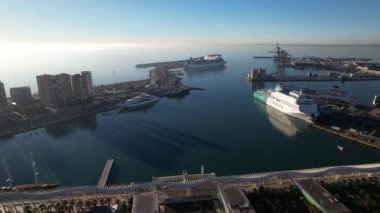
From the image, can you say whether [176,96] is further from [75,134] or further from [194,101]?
[75,134]

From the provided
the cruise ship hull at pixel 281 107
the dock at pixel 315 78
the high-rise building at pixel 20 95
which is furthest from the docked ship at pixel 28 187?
the dock at pixel 315 78

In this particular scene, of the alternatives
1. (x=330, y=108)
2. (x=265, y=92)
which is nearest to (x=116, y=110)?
(x=265, y=92)

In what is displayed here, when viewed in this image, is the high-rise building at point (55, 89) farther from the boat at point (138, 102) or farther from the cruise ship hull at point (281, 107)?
the cruise ship hull at point (281, 107)

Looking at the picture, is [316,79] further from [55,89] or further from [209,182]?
[209,182]

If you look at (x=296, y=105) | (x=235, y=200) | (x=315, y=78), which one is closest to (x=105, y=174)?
(x=235, y=200)

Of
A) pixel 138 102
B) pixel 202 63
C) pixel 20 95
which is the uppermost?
pixel 202 63

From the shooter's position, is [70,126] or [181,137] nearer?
[181,137]
